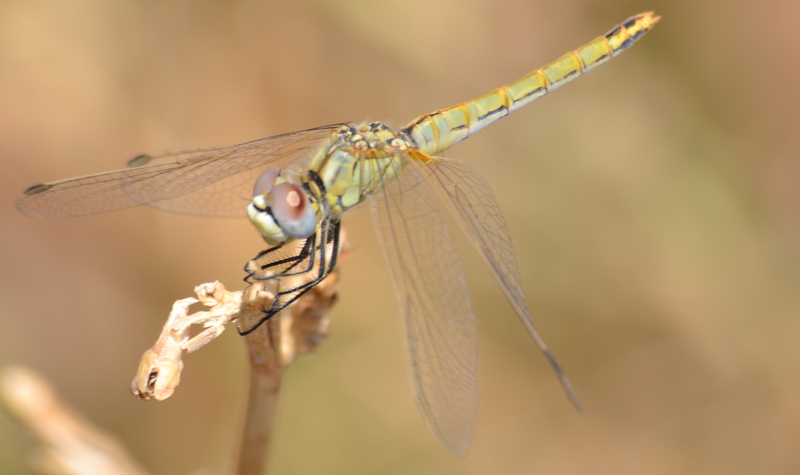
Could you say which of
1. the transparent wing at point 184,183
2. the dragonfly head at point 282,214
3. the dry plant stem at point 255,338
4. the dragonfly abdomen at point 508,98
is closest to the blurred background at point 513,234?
the dragonfly abdomen at point 508,98

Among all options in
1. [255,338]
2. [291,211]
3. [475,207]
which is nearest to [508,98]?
[475,207]

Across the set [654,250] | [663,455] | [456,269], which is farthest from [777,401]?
[456,269]

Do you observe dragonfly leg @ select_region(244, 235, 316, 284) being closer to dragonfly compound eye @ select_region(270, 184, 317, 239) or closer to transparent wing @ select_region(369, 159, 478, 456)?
dragonfly compound eye @ select_region(270, 184, 317, 239)

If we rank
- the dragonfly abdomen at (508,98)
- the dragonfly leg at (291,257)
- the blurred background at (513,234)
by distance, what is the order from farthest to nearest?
the blurred background at (513,234)
the dragonfly abdomen at (508,98)
the dragonfly leg at (291,257)

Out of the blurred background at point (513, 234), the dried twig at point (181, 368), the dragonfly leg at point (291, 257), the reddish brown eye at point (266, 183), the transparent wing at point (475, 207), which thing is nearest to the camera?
the dried twig at point (181, 368)

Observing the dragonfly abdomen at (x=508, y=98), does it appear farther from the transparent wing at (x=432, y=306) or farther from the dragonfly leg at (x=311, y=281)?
the dragonfly leg at (x=311, y=281)

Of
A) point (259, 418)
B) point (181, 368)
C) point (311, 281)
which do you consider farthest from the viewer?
point (311, 281)

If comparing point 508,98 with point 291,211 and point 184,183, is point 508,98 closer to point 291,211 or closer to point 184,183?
point 291,211
